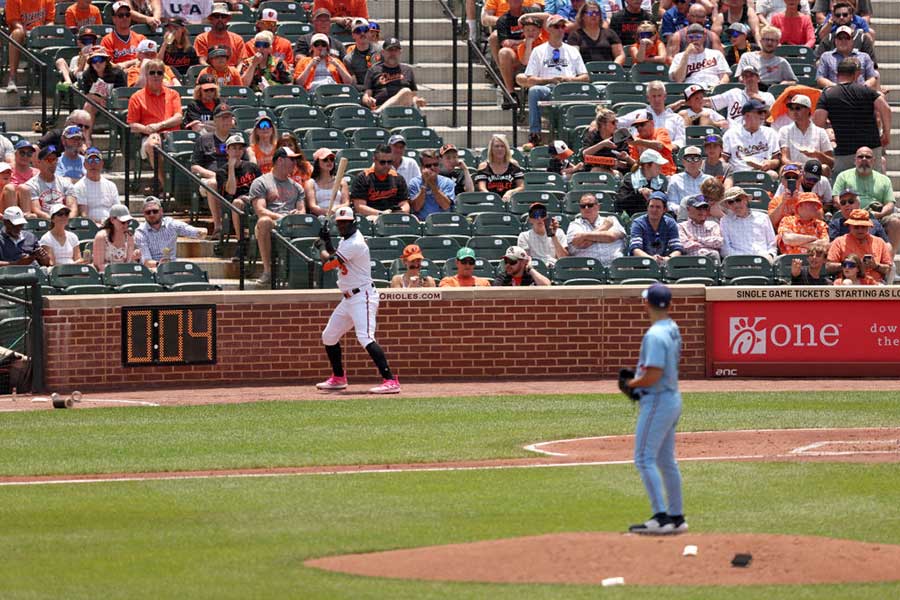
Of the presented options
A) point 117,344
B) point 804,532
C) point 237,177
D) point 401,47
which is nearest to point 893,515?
point 804,532

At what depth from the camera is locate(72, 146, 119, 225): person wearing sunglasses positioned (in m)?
19.6

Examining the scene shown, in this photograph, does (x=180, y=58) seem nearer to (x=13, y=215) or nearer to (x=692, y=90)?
(x=13, y=215)

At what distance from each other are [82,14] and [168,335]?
22.0 feet

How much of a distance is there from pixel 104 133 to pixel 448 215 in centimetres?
525

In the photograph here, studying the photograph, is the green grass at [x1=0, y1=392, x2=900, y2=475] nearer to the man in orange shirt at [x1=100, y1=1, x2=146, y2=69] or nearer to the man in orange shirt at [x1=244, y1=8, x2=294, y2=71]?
the man in orange shirt at [x1=100, y1=1, x2=146, y2=69]

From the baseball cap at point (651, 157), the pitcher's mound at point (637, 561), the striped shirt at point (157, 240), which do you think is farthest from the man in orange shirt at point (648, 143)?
the pitcher's mound at point (637, 561)

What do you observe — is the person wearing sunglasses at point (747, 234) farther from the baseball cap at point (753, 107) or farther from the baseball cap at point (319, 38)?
the baseball cap at point (319, 38)

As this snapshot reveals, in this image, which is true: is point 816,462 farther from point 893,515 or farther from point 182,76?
point 182,76

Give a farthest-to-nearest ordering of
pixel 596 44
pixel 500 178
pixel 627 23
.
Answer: pixel 627 23 < pixel 596 44 < pixel 500 178

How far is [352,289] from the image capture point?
17141mm

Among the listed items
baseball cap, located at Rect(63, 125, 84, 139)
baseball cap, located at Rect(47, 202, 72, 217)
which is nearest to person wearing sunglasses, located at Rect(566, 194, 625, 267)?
baseball cap, located at Rect(47, 202, 72, 217)

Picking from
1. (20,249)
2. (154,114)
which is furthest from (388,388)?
(154,114)

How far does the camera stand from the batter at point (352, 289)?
55.7 feet

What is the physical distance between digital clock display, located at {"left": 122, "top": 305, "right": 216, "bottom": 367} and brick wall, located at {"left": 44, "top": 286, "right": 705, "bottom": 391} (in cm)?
8
